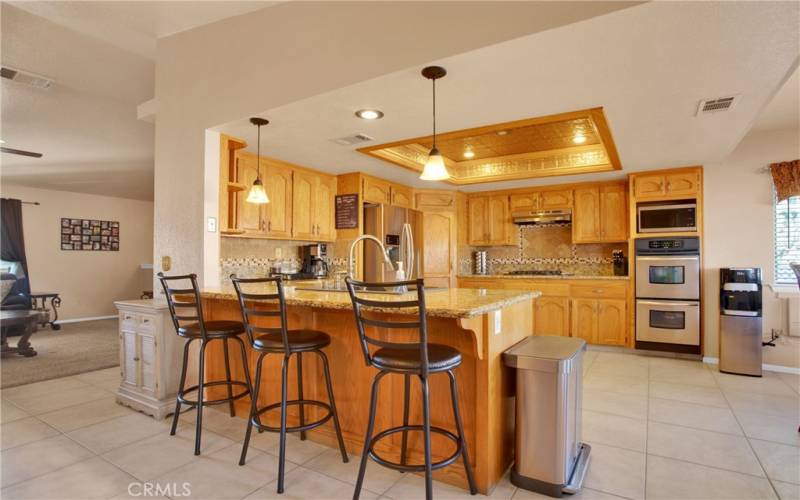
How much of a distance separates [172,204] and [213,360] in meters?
1.29

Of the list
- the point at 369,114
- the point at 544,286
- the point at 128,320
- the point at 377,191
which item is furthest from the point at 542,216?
the point at 128,320

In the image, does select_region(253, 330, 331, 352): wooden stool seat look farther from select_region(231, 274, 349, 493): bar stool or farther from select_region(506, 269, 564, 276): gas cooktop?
select_region(506, 269, 564, 276): gas cooktop

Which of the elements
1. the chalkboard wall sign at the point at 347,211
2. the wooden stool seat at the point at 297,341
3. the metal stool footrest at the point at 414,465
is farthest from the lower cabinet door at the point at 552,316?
the wooden stool seat at the point at 297,341

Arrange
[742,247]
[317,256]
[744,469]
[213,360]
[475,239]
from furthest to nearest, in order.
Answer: [475,239] → [317,256] → [742,247] → [213,360] → [744,469]

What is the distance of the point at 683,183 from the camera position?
464cm

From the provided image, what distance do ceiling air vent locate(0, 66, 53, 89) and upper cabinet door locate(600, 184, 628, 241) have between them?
5906 mm

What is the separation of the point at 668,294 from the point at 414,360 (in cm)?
412

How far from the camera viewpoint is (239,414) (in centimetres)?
293

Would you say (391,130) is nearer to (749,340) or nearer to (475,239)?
(475,239)

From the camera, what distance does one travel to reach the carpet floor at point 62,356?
4074 mm

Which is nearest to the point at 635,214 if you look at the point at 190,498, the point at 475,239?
the point at 475,239

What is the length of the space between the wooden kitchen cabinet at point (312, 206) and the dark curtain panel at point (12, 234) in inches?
232

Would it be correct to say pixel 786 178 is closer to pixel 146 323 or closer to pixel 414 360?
pixel 414 360

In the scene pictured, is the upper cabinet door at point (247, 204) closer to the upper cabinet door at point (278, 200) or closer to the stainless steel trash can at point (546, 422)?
the upper cabinet door at point (278, 200)
